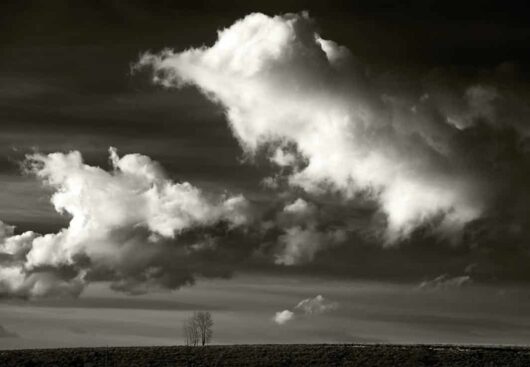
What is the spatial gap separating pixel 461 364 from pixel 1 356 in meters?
52.2

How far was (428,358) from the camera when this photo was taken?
3401 inches

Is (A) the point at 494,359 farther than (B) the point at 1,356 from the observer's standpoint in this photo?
No

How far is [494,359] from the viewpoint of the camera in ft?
281

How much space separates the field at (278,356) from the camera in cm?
8550

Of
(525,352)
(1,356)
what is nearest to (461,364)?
(525,352)

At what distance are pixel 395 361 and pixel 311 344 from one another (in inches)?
460

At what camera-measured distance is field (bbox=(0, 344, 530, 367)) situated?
8550 cm

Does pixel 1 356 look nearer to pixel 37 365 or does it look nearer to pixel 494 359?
pixel 37 365

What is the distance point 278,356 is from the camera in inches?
3472

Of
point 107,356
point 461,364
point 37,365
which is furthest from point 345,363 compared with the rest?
point 37,365

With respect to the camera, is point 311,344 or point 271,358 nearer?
point 271,358

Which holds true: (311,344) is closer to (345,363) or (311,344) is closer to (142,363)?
(345,363)

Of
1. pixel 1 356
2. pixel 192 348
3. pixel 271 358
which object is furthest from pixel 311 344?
pixel 1 356

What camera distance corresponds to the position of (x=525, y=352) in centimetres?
8825
